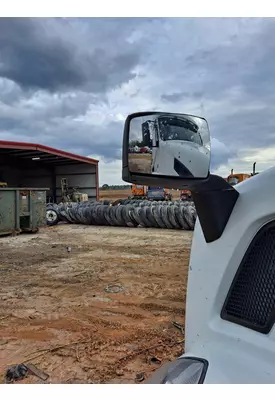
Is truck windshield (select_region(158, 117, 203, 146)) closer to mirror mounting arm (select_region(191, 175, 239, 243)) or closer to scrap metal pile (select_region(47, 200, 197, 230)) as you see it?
mirror mounting arm (select_region(191, 175, 239, 243))

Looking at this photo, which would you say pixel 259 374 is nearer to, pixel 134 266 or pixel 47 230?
pixel 134 266

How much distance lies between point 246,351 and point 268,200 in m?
0.49

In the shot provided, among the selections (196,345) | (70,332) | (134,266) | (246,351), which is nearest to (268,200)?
(246,351)

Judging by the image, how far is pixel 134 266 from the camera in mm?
6102

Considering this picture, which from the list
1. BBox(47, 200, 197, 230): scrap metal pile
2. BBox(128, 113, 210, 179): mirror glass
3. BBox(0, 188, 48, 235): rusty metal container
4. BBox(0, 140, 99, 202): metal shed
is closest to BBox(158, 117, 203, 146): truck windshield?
BBox(128, 113, 210, 179): mirror glass

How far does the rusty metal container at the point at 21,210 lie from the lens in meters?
10.2

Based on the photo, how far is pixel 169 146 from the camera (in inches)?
38.9

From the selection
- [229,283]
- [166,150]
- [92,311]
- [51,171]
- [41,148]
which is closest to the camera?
[166,150]

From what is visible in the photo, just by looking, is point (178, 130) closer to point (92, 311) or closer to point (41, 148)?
point (92, 311)

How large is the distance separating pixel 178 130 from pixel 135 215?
434 inches

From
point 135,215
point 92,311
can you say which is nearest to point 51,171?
point 135,215

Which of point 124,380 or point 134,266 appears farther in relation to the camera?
point 134,266

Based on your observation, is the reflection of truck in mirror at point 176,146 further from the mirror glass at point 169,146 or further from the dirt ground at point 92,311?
the dirt ground at point 92,311

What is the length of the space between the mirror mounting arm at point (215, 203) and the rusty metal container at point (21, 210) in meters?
9.87
